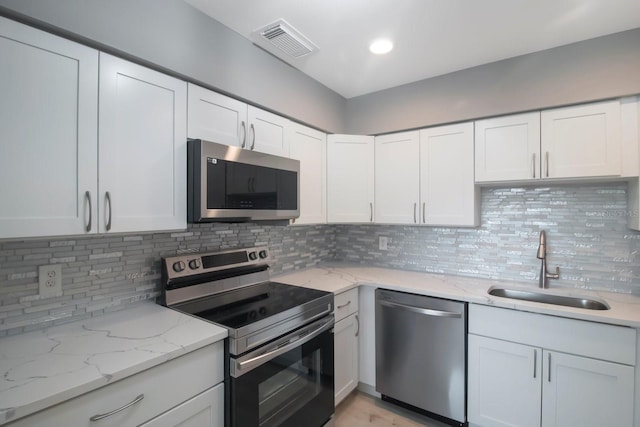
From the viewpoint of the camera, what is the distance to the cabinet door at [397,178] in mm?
2387

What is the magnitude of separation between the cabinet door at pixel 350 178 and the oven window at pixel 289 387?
1.18 meters

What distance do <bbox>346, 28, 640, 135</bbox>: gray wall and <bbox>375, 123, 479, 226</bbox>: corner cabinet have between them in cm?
12

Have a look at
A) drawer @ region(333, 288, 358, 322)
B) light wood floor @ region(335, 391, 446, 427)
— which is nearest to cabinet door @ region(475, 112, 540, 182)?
drawer @ region(333, 288, 358, 322)

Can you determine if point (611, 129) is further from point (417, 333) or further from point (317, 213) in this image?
point (317, 213)

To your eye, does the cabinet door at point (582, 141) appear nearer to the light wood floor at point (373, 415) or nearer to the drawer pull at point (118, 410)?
the light wood floor at point (373, 415)

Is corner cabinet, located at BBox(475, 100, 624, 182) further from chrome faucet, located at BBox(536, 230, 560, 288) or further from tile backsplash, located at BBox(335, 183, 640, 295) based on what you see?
chrome faucet, located at BBox(536, 230, 560, 288)

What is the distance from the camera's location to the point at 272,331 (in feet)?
4.73

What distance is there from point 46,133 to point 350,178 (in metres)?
1.96

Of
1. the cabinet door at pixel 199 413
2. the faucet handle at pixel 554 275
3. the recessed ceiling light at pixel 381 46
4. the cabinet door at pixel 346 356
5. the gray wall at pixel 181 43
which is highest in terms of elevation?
the recessed ceiling light at pixel 381 46

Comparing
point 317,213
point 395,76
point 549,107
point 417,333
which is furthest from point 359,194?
point 549,107

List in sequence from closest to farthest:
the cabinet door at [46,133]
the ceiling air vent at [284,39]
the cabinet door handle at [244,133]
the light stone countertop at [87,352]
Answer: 1. the light stone countertop at [87,352]
2. the cabinet door at [46,133]
3. the ceiling air vent at [284,39]
4. the cabinet door handle at [244,133]

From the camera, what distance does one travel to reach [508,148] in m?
2.01

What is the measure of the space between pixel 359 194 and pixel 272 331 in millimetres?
1477

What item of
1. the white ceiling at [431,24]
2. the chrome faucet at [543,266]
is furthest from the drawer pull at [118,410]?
the chrome faucet at [543,266]
